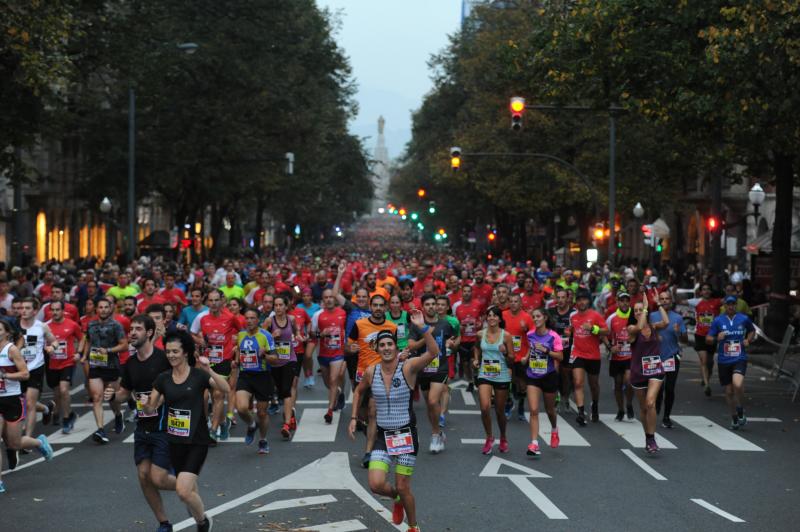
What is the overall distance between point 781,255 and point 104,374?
16.0m

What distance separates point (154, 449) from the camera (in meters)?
9.69

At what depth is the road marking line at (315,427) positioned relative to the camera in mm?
15320

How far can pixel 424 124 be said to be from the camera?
79.2 metres

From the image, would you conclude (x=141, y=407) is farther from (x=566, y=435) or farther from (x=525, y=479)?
(x=566, y=435)

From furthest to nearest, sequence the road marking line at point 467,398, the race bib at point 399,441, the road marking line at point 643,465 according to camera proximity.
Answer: the road marking line at point 467,398, the road marking line at point 643,465, the race bib at point 399,441

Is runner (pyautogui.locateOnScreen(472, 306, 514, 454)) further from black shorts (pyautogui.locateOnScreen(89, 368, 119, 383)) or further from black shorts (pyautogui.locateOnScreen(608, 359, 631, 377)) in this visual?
black shorts (pyautogui.locateOnScreen(89, 368, 119, 383))

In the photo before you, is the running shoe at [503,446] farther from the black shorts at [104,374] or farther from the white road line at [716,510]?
the black shorts at [104,374]

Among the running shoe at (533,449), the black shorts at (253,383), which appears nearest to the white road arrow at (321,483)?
the black shorts at (253,383)

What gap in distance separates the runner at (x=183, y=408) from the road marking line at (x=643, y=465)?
5.18m

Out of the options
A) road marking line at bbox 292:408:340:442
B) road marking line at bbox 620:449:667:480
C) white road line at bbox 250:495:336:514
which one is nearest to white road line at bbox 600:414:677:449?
road marking line at bbox 620:449:667:480

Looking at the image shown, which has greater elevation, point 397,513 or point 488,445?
point 397,513

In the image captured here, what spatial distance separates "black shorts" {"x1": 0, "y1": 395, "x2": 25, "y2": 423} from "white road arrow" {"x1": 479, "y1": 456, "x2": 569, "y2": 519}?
4546mm

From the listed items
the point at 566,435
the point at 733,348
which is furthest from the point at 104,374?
the point at 733,348

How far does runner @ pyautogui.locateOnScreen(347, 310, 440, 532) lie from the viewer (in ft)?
31.9
